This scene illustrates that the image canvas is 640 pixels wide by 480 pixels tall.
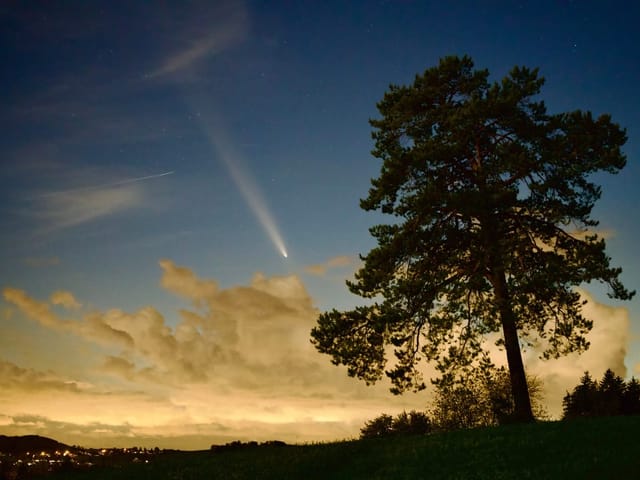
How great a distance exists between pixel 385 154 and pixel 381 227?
4.37 meters

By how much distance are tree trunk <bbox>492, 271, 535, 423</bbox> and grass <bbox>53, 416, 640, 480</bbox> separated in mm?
3808

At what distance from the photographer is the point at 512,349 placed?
85.0ft

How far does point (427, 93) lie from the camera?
29438mm

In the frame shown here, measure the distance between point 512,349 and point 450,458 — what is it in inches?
386

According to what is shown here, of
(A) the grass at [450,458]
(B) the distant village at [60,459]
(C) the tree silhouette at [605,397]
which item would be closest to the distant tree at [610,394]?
(C) the tree silhouette at [605,397]

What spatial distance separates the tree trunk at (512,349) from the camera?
81.5ft

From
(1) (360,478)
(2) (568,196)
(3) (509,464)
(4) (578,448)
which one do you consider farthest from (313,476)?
(2) (568,196)

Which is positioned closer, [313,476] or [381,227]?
[313,476]

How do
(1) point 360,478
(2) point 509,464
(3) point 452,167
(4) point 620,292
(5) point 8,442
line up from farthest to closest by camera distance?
1. (5) point 8,442
2. (3) point 452,167
3. (4) point 620,292
4. (1) point 360,478
5. (2) point 509,464

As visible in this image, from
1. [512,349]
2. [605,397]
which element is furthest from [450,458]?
[605,397]

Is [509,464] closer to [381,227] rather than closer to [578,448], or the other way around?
[578,448]

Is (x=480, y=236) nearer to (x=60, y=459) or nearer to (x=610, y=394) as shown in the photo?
(x=60, y=459)

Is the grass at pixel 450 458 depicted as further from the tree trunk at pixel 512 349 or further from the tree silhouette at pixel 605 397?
the tree silhouette at pixel 605 397

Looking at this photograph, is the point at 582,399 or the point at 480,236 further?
the point at 582,399
